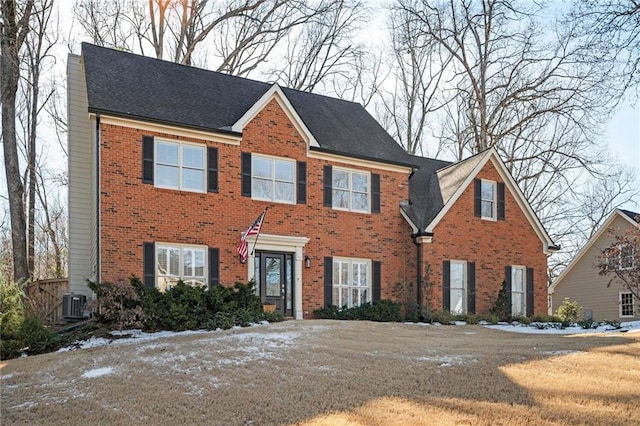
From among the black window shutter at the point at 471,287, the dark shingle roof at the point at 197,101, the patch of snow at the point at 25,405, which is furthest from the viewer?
the black window shutter at the point at 471,287

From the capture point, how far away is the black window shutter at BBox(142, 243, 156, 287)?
16797 mm

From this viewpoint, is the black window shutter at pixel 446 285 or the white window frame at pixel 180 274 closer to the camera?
the white window frame at pixel 180 274

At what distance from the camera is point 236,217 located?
18516mm

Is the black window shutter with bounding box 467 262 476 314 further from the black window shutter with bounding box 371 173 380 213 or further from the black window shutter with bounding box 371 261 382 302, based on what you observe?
the black window shutter with bounding box 371 173 380 213

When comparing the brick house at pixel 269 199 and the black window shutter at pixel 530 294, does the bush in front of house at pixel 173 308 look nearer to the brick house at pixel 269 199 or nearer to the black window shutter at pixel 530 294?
the brick house at pixel 269 199

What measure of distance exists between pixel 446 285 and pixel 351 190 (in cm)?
432

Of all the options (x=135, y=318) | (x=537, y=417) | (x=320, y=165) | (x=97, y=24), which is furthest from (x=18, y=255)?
(x=537, y=417)

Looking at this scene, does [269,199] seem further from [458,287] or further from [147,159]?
[458,287]

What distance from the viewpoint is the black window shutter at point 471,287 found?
2166 cm

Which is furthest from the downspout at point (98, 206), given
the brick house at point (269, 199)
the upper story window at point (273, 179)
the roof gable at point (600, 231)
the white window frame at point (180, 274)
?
the roof gable at point (600, 231)

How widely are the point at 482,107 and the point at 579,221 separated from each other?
40.8 feet

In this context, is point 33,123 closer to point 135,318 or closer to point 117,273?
point 117,273

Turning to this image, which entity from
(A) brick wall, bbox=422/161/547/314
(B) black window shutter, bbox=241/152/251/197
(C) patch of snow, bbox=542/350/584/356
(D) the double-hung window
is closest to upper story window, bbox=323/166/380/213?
(A) brick wall, bbox=422/161/547/314

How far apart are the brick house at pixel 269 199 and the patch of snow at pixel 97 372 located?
582 cm
